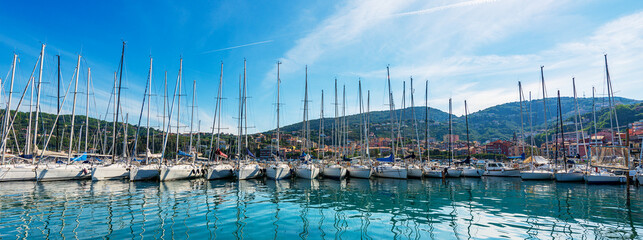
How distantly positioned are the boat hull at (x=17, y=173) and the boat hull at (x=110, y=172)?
14.9 ft

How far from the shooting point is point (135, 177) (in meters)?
25.4

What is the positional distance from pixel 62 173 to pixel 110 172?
3.79 meters

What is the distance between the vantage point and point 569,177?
2905 cm

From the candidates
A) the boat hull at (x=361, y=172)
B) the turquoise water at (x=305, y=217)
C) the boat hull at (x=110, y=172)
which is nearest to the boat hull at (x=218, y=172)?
the boat hull at (x=110, y=172)

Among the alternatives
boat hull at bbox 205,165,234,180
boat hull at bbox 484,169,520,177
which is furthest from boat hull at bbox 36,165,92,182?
boat hull at bbox 484,169,520,177

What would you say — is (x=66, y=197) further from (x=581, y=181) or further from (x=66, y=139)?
(x=66, y=139)

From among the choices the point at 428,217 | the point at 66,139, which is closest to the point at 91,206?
the point at 428,217

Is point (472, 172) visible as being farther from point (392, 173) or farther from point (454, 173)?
point (392, 173)

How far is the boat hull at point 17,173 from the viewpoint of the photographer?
23.3 m

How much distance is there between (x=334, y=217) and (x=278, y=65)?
28.1 metres

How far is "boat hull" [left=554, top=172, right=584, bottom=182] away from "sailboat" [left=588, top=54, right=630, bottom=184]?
0.79 m

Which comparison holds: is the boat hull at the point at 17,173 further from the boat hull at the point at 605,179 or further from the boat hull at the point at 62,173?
the boat hull at the point at 605,179

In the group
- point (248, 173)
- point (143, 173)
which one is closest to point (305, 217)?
point (248, 173)

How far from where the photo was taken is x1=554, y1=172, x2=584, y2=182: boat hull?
28.7 meters
